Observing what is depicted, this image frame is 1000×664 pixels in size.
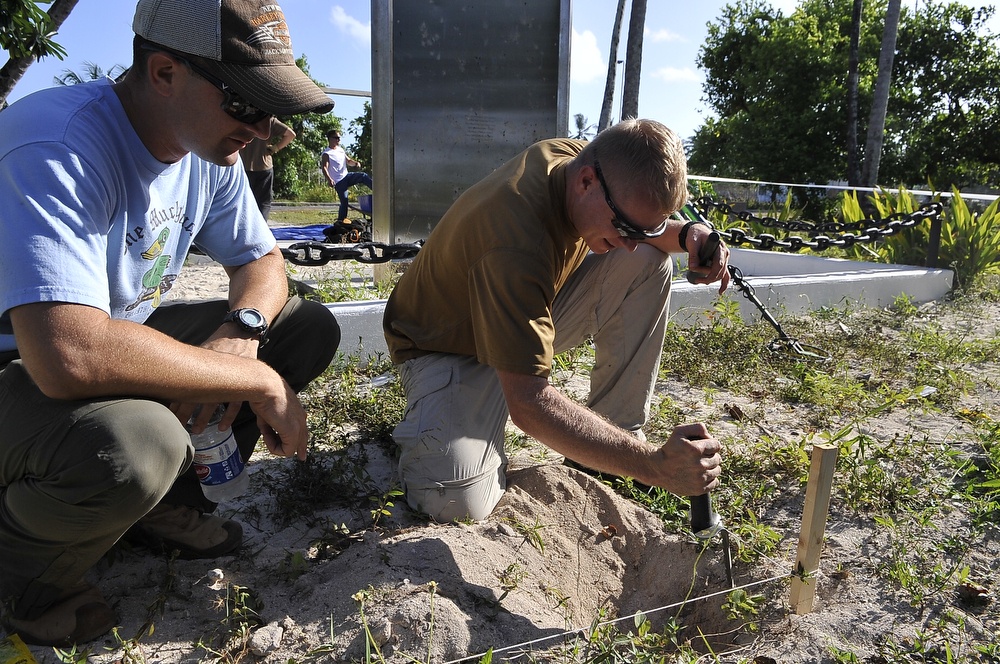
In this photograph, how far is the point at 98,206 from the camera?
1834 millimetres

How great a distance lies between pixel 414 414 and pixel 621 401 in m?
0.88

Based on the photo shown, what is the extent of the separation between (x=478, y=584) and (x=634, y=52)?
53.9ft

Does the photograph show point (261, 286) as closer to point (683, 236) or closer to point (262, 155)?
point (683, 236)

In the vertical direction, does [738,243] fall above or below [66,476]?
above

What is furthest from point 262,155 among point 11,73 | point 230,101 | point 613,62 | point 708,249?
point 613,62

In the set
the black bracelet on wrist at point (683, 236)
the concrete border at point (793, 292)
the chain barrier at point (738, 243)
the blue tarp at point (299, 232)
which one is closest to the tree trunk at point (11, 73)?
the chain barrier at point (738, 243)

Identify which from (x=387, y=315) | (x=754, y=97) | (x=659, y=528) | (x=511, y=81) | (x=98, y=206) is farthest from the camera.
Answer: (x=754, y=97)

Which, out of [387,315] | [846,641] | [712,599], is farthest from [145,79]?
→ [846,641]

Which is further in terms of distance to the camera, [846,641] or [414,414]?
[414,414]

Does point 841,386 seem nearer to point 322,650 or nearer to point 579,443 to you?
point 579,443

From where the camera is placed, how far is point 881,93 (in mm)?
17891

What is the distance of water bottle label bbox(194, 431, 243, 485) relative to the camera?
2.12 metres

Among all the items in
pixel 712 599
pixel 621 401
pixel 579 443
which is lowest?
pixel 712 599

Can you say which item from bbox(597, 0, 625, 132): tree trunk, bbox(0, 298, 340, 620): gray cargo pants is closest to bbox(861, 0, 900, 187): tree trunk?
bbox(597, 0, 625, 132): tree trunk
